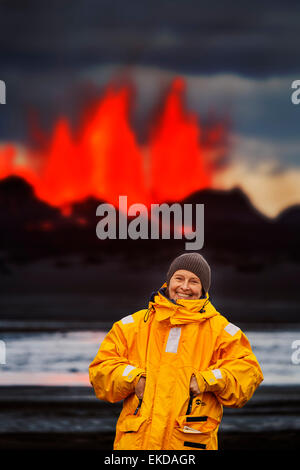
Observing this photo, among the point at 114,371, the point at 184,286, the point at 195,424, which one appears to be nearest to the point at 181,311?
the point at 184,286

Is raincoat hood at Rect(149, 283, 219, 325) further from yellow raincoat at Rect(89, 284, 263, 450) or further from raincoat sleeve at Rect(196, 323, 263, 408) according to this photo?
raincoat sleeve at Rect(196, 323, 263, 408)

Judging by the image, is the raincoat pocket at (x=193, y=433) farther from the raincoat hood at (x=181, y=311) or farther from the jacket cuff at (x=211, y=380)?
the raincoat hood at (x=181, y=311)

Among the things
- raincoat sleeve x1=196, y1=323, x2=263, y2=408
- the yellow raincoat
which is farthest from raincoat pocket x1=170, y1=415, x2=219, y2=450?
raincoat sleeve x1=196, y1=323, x2=263, y2=408

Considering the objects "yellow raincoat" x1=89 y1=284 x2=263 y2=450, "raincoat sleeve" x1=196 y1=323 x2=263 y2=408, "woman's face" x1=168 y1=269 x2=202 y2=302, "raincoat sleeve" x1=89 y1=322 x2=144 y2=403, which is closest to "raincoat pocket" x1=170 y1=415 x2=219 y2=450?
"yellow raincoat" x1=89 y1=284 x2=263 y2=450

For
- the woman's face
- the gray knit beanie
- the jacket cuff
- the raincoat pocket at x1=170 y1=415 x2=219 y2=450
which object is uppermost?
the gray knit beanie

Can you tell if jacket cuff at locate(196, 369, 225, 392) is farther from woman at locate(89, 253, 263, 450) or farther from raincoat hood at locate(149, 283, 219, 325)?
raincoat hood at locate(149, 283, 219, 325)

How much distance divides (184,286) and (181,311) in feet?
0.65

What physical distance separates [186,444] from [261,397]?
10327 millimetres

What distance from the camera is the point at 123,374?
14.5 ft

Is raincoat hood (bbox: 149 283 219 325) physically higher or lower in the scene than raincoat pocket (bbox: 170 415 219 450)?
higher

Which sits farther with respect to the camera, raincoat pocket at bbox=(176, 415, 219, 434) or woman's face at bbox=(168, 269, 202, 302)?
woman's face at bbox=(168, 269, 202, 302)

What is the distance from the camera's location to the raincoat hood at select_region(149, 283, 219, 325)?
14.6 ft
